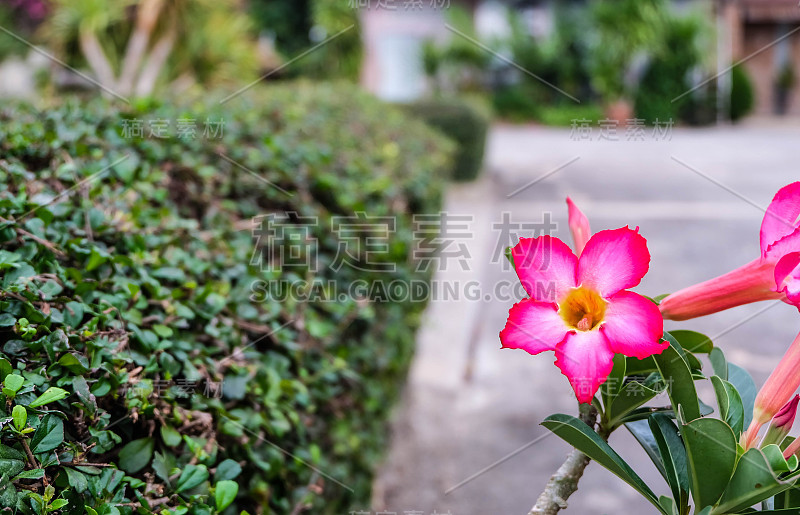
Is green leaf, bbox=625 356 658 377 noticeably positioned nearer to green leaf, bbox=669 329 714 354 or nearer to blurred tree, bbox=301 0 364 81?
green leaf, bbox=669 329 714 354

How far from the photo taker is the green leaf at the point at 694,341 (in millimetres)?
796

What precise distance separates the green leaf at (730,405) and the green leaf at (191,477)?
73 centimetres

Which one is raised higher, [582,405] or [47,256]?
[47,256]

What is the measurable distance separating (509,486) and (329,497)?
134 cm

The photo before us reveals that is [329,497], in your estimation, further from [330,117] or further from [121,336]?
[330,117]

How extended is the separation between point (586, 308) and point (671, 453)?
0.80ft

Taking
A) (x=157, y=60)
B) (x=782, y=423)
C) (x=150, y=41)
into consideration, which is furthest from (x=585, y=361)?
(x=150, y=41)

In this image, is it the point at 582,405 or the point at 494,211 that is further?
the point at 494,211

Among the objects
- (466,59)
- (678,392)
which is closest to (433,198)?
(678,392)

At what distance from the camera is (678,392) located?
2.40 feet

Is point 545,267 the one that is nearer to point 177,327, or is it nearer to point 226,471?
point 226,471

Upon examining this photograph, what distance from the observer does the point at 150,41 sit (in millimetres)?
8641

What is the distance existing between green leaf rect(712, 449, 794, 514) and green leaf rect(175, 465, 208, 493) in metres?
0.71

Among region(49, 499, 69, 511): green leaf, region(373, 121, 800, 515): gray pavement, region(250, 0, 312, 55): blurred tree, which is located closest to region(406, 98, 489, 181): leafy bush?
region(373, 121, 800, 515): gray pavement
